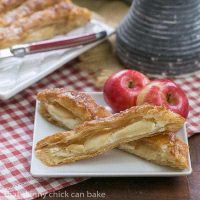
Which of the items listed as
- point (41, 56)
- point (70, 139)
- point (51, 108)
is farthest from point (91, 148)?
point (41, 56)

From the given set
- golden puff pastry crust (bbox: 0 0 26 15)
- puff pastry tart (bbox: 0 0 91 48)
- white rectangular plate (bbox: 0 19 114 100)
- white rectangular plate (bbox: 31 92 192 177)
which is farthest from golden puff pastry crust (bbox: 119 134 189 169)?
golden puff pastry crust (bbox: 0 0 26 15)

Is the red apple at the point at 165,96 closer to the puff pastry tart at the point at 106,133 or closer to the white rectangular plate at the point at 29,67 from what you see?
the puff pastry tart at the point at 106,133

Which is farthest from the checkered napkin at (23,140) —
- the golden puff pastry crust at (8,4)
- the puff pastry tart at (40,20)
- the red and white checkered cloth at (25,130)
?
the golden puff pastry crust at (8,4)

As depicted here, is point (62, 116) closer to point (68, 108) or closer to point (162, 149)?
point (68, 108)

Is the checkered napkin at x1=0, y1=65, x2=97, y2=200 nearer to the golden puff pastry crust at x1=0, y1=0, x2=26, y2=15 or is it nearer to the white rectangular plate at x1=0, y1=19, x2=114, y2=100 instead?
the white rectangular plate at x1=0, y1=19, x2=114, y2=100

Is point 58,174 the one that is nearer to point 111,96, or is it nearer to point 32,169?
point 32,169

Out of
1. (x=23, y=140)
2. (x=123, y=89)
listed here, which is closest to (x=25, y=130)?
(x=23, y=140)
